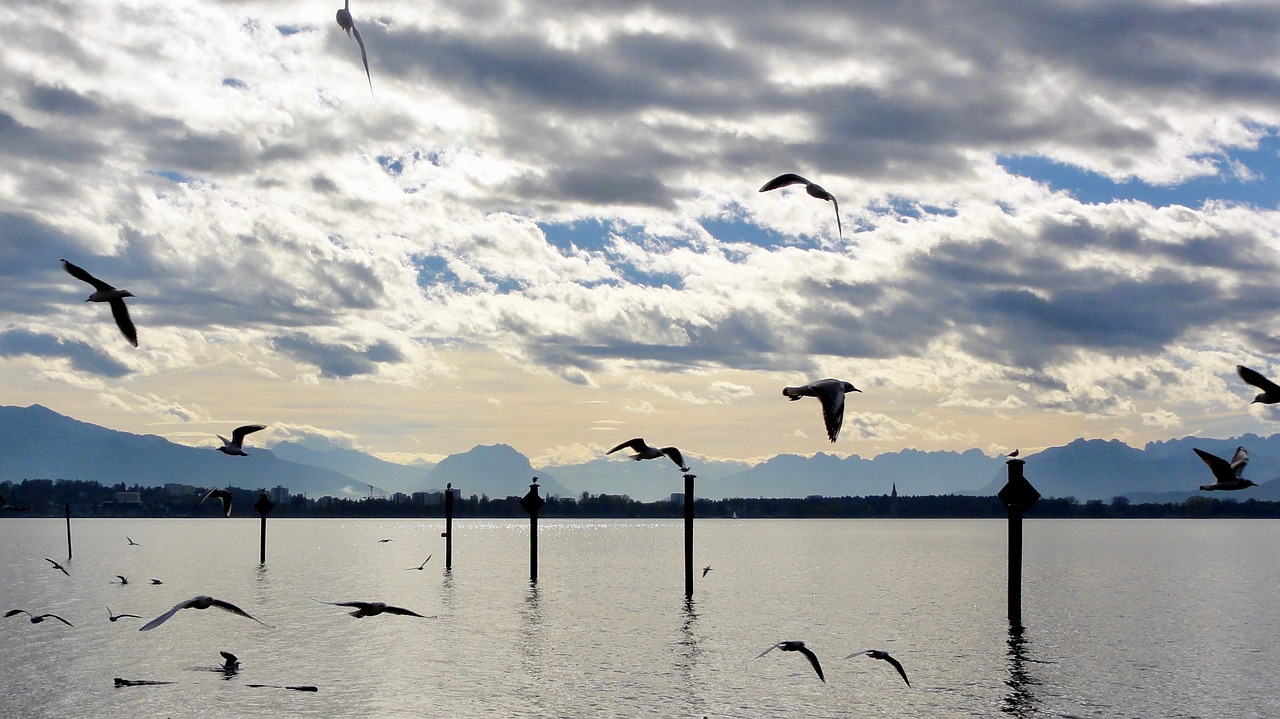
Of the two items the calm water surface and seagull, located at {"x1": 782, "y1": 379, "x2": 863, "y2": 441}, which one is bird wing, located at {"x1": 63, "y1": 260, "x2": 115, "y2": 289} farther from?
the calm water surface

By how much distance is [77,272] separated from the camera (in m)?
20.9

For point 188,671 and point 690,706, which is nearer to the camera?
point 690,706

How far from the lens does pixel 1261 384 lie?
71.7 feet

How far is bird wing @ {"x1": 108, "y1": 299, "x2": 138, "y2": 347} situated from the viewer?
21125mm

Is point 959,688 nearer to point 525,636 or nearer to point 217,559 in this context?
point 525,636

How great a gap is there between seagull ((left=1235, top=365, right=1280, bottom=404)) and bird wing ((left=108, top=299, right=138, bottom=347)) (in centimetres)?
1975

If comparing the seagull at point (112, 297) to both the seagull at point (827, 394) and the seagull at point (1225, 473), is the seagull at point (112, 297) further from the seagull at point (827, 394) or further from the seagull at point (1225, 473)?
the seagull at point (1225, 473)

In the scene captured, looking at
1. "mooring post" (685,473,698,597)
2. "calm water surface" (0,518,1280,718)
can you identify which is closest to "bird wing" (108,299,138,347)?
"calm water surface" (0,518,1280,718)

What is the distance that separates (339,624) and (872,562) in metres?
79.7

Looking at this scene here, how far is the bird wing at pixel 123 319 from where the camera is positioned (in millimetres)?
21125

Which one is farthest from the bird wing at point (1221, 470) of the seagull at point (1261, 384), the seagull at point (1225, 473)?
the seagull at point (1261, 384)

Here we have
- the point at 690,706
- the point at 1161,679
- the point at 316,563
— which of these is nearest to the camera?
the point at 690,706

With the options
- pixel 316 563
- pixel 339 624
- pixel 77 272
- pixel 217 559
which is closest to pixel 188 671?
pixel 339 624

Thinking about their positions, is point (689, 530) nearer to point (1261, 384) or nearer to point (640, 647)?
point (640, 647)
